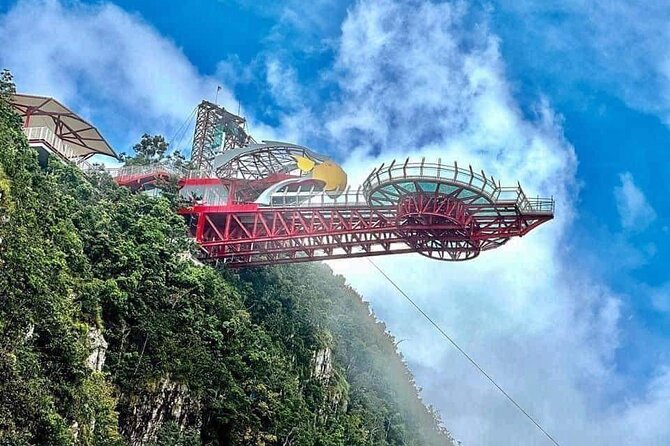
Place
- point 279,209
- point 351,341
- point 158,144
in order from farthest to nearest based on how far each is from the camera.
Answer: point 158,144 < point 351,341 < point 279,209

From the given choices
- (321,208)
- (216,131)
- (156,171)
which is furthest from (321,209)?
(216,131)

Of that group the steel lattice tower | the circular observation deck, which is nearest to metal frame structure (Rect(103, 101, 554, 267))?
the circular observation deck

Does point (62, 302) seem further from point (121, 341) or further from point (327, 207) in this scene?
point (327, 207)

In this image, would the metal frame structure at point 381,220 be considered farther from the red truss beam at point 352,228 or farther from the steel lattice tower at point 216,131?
the steel lattice tower at point 216,131

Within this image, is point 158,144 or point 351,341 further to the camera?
point 158,144

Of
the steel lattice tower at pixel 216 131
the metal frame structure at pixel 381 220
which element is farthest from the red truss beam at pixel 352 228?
the steel lattice tower at pixel 216 131

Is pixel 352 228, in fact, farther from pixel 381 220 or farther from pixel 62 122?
pixel 62 122

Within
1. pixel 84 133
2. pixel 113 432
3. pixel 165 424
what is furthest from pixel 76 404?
pixel 84 133

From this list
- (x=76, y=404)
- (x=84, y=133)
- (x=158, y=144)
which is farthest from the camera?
(x=158, y=144)
